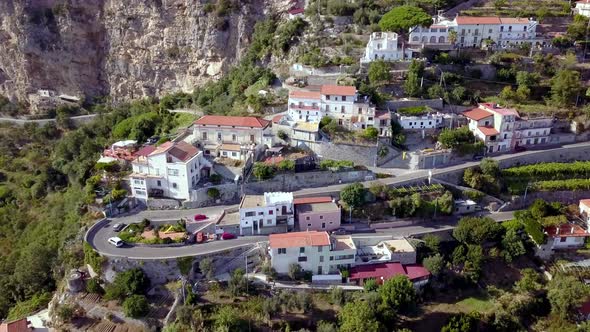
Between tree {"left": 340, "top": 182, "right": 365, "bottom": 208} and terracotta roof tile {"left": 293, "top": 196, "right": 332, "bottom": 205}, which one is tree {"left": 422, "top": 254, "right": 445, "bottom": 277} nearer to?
tree {"left": 340, "top": 182, "right": 365, "bottom": 208}

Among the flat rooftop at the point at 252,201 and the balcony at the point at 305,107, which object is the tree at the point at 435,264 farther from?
the balcony at the point at 305,107

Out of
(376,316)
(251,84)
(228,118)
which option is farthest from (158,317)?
(251,84)

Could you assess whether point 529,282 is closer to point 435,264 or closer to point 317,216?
point 435,264

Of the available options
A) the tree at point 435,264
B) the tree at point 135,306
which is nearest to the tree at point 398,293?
the tree at point 435,264

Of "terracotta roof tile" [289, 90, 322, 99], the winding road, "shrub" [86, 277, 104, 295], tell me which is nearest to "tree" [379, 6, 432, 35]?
"terracotta roof tile" [289, 90, 322, 99]

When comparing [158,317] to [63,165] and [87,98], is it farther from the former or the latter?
[87,98]

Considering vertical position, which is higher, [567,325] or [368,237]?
[368,237]

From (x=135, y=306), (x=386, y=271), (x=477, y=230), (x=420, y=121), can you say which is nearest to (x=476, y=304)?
(x=477, y=230)
